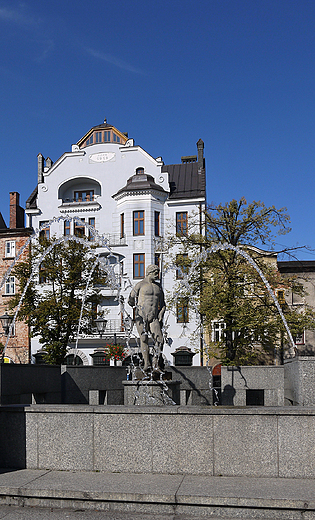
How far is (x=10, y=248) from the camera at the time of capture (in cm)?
→ 4269

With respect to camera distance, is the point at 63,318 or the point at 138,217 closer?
the point at 63,318

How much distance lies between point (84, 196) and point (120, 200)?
3.58 m

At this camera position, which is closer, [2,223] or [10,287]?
[10,287]

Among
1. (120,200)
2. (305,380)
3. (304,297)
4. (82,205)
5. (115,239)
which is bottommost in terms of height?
(305,380)

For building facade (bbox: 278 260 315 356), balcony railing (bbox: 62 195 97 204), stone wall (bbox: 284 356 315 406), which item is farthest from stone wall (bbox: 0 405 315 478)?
balcony railing (bbox: 62 195 97 204)

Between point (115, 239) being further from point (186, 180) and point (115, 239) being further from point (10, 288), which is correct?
point (10, 288)

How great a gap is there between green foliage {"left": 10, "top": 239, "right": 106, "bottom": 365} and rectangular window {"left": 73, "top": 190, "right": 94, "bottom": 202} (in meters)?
9.46

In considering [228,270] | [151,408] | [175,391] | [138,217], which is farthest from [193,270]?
[151,408]

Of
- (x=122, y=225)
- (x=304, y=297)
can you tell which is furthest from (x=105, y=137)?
(x=304, y=297)

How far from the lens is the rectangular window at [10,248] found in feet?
140

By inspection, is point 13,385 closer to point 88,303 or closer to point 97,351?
point 88,303

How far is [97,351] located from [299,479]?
31457mm

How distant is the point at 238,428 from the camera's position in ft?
25.3

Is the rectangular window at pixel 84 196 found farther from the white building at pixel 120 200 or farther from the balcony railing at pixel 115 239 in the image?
the balcony railing at pixel 115 239
